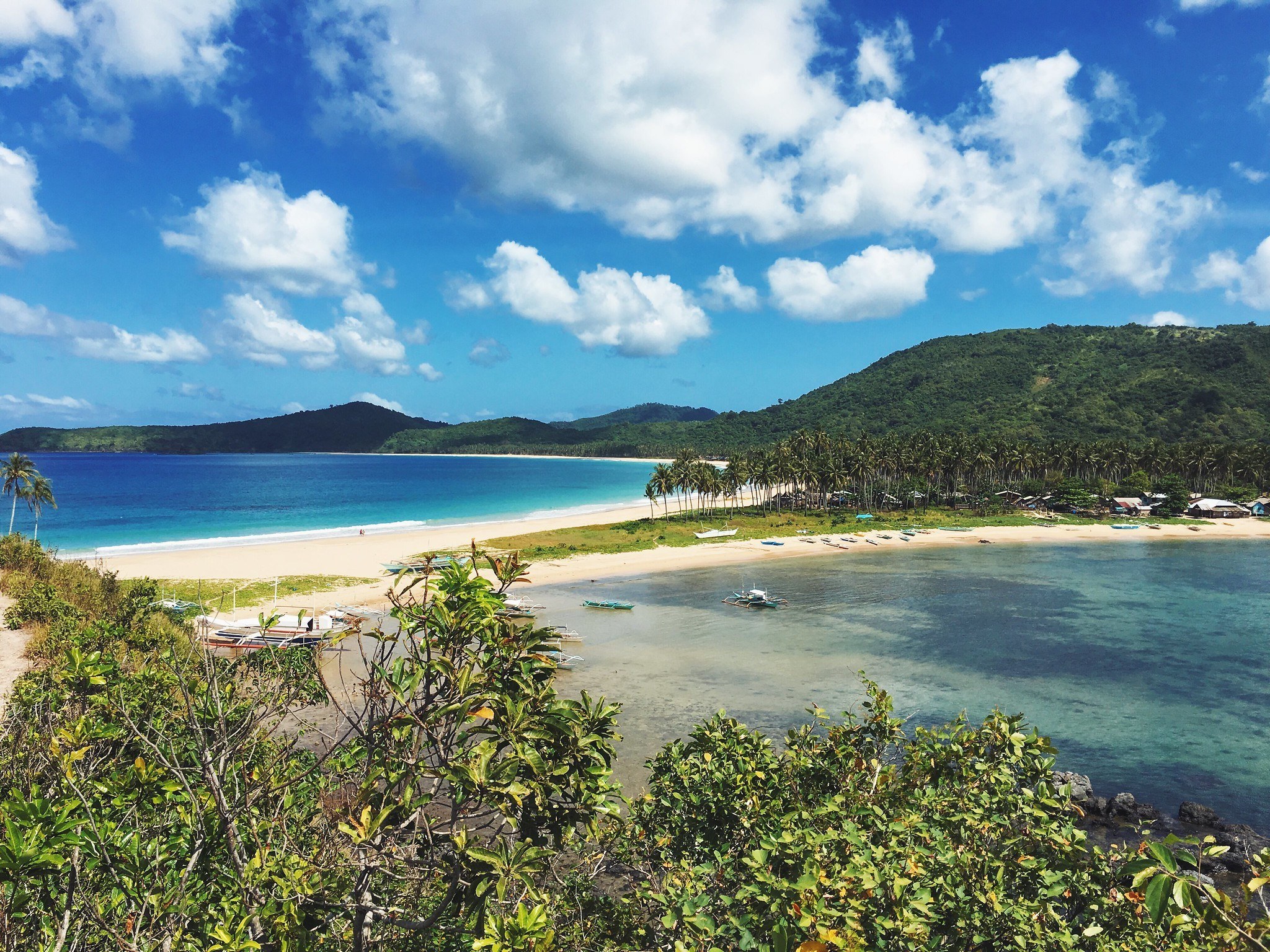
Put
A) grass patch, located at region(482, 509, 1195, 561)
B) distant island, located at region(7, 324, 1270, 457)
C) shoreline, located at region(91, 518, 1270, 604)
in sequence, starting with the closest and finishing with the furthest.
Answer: shoreline, located at region(91, 518, 1270, 604), grass patch, located at region(482, 509, 1195, 561), distant island, located at region(7, 324, 1270, 457)

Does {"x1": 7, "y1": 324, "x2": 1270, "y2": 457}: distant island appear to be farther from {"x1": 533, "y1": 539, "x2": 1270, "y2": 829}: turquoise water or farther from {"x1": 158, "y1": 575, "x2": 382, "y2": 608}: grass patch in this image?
{"x1": 158, "y1": 575, "x2": 382, "y2": 608}: grass patch

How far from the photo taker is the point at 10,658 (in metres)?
21.6

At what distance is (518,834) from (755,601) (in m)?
36.8

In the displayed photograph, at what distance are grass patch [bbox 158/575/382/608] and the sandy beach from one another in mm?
1538

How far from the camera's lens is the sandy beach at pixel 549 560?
50.3m

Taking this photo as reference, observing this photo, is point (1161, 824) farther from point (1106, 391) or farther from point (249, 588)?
point (1106, 391)

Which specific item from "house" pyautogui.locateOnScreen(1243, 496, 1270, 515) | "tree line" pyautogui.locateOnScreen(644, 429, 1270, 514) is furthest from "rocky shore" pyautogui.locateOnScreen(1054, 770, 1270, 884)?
"house" pyautogui.locateOnScreen(1243, 496, 1270, 515)

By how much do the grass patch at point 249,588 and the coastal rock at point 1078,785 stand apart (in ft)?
131

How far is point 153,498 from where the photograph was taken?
347 ft

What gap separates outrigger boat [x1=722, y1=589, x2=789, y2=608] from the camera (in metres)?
42.2

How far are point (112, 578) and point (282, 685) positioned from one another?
3168cm

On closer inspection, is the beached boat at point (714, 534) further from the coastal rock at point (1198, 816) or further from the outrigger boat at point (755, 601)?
the coastal rock at point (1198, 816)

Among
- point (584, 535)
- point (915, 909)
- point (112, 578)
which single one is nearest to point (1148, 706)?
point (915, 909)

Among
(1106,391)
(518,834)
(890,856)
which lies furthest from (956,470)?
(518,834)
